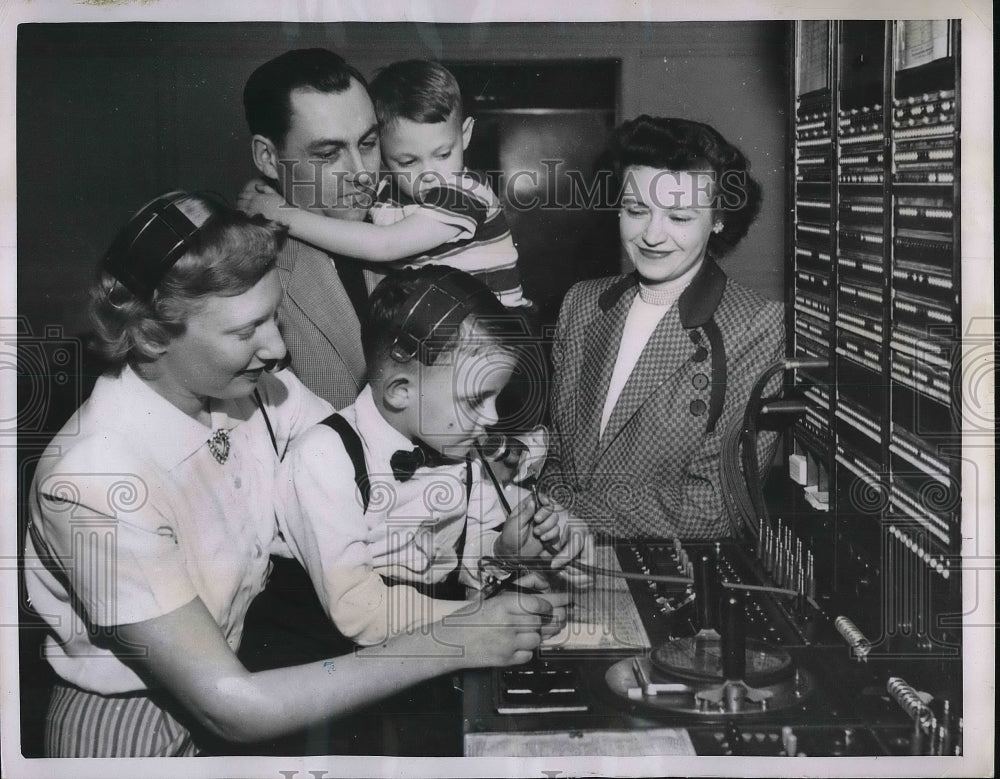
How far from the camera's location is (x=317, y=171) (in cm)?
184

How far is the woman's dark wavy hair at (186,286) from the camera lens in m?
1.80

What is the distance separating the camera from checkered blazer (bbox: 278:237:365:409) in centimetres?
184

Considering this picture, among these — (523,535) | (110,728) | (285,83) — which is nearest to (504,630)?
(523,535)

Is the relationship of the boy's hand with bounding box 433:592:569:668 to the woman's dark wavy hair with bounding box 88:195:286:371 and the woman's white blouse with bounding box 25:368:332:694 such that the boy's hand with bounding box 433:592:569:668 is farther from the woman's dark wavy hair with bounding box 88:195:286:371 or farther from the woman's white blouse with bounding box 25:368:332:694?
the woman's dark wavy hair with bounding box 88:195:286:371

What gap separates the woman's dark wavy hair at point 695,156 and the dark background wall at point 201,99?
0.06 ft

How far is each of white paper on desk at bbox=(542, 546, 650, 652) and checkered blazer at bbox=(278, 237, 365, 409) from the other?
53 centimetres

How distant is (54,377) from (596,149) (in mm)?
1015

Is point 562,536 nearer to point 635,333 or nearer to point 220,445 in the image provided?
point 635,333

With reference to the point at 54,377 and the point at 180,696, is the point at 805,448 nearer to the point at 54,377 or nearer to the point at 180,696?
the point at 180,696

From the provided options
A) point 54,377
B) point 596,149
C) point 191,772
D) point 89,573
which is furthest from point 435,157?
point 191,772

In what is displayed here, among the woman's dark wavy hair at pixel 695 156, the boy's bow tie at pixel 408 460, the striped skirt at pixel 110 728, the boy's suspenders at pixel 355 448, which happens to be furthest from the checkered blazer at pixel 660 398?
the striped skirt at pixel 110 728

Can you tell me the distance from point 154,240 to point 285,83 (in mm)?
A: 347

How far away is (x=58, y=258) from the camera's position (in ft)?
6.11

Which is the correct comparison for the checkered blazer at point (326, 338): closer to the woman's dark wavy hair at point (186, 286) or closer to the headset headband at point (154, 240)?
the woman's dark wavy hair at point (186, 286)
